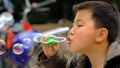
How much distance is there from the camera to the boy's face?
2.52m

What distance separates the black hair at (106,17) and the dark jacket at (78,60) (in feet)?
0.24

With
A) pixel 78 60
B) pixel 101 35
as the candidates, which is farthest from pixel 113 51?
pixel 78 60

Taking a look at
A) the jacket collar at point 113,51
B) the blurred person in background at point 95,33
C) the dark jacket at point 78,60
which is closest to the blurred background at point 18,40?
the dark jacket at point 78,60

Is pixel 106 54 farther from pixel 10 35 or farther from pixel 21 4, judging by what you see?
pixel 21 4

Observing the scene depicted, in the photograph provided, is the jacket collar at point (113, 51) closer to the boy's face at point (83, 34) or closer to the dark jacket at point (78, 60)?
the dark jacket at point (78, 60)

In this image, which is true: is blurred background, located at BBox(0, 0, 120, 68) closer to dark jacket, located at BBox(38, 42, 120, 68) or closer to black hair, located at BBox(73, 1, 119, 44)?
dark jacket, located at BBox(38, 42, 120, 68)

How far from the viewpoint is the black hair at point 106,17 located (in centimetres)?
254

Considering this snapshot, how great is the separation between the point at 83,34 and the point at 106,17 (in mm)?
171

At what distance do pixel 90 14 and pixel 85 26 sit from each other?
0.27 ft

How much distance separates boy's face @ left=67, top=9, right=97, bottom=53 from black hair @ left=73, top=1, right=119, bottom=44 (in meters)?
0.03

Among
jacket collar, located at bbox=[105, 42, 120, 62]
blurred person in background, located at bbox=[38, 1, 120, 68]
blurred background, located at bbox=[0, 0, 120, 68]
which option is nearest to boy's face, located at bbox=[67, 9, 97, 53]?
blurred person in background, located at bbox=[38, 1, 120, 68]

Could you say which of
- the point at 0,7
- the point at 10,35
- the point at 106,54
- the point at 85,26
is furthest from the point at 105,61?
the point at 0,7

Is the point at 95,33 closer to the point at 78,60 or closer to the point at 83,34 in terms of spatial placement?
the point at 83,34

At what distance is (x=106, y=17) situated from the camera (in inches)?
100
